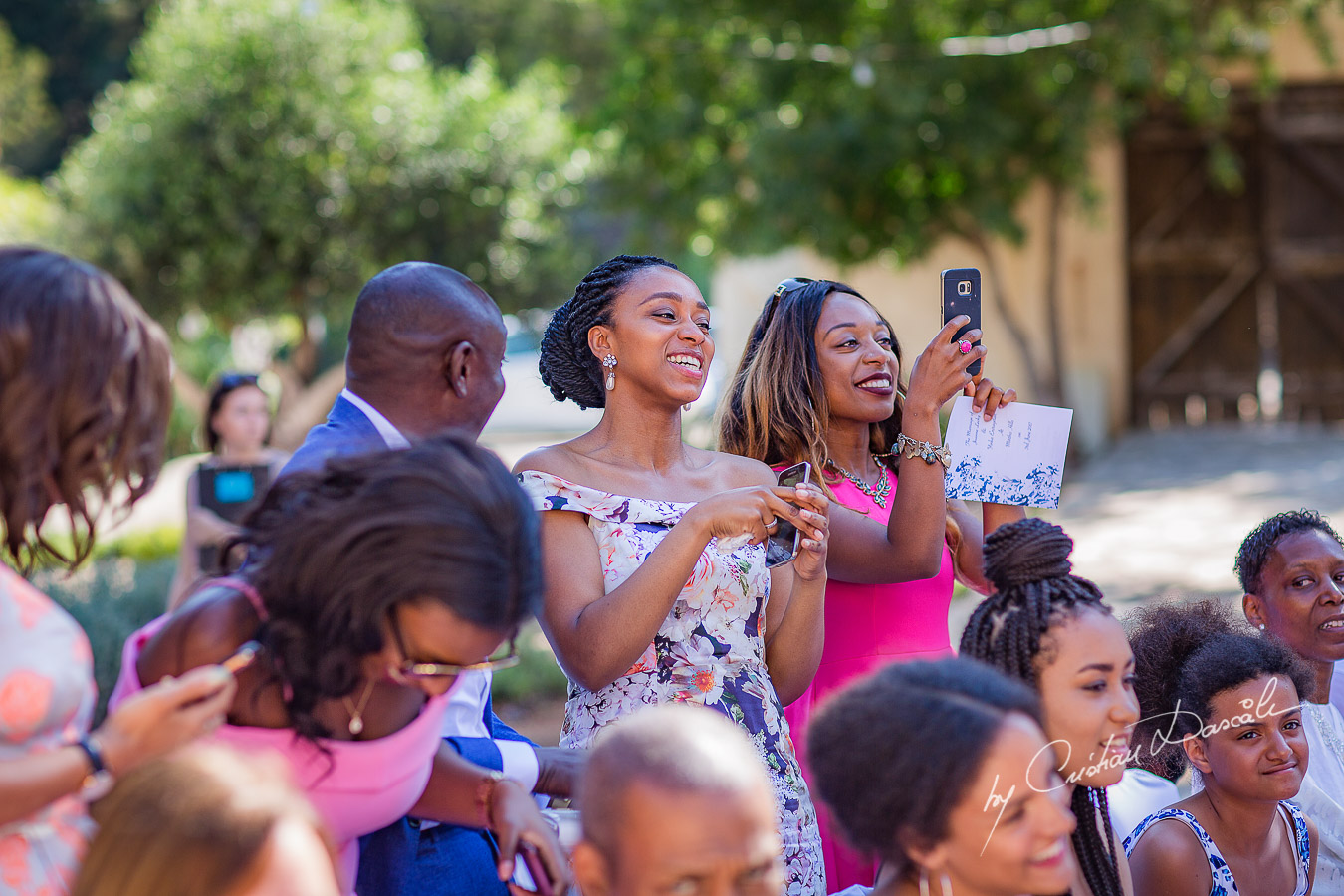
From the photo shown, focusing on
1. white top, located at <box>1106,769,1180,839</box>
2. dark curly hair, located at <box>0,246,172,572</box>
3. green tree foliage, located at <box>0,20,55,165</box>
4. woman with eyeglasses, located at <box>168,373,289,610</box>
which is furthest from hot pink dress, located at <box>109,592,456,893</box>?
green tree foliage, located at <box>0,20,55,165</box>

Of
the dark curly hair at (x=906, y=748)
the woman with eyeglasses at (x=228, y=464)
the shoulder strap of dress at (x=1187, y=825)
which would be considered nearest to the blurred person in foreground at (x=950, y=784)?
the dark curly hair at (x=906, y=748)

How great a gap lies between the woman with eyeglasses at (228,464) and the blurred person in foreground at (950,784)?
A: 4724 millimetres

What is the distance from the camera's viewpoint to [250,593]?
5.79 feet

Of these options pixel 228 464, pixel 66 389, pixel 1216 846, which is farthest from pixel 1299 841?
pixel 228 464

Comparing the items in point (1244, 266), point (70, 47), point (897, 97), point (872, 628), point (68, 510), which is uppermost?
point (70, 47)

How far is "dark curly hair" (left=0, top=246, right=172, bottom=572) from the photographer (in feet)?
5.30

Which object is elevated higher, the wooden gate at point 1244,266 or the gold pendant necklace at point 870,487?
the wooden gate at point 1244,266

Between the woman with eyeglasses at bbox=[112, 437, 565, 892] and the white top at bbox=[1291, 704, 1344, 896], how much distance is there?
217 centimetres

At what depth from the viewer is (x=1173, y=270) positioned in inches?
487

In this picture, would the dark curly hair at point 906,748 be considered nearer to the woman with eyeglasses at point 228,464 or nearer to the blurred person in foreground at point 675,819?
the blurred person in foreground at point 675,819

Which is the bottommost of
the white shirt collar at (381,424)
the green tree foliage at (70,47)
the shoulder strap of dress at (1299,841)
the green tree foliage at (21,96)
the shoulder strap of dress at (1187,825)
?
the shoulder strap of dress at (1299,841)

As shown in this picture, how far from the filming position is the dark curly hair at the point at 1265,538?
3.16 metres

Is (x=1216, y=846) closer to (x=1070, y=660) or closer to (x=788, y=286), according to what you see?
(x=1070, y=660)

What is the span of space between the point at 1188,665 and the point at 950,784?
1251mm
